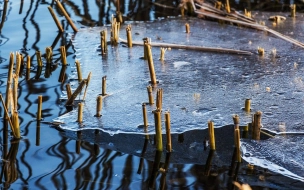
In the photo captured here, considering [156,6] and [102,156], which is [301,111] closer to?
[102,156]

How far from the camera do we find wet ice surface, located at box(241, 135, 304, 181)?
3.00m

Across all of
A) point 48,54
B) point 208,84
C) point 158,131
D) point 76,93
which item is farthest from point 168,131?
point 48,54

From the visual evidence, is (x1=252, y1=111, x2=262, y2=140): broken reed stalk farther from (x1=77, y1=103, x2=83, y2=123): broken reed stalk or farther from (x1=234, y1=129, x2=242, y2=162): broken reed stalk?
(x1=77, y1=103, x2=83, y2=123): broken reed stalk

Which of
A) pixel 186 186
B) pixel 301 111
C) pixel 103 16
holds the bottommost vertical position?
pixel 186 186

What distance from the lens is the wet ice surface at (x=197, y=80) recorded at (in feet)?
11.7

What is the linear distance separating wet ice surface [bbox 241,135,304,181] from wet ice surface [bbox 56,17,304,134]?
14 centimetres

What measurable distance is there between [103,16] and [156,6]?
2.44 feet

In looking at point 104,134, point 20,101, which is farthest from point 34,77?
point 104,134

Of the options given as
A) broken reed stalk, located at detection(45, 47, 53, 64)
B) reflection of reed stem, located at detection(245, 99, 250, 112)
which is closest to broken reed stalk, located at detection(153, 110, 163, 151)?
reflection of reed stem, located at detection(245, 99, 250, 112)

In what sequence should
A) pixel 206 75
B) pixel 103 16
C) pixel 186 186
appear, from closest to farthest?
pixel 186 186 < pixel 206 75 < pixel 103 16

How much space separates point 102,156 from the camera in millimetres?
3273

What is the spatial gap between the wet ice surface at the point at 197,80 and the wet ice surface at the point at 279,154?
0.14m

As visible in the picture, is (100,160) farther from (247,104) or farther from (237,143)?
(247,104)

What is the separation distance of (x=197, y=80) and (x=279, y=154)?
1207 mm
